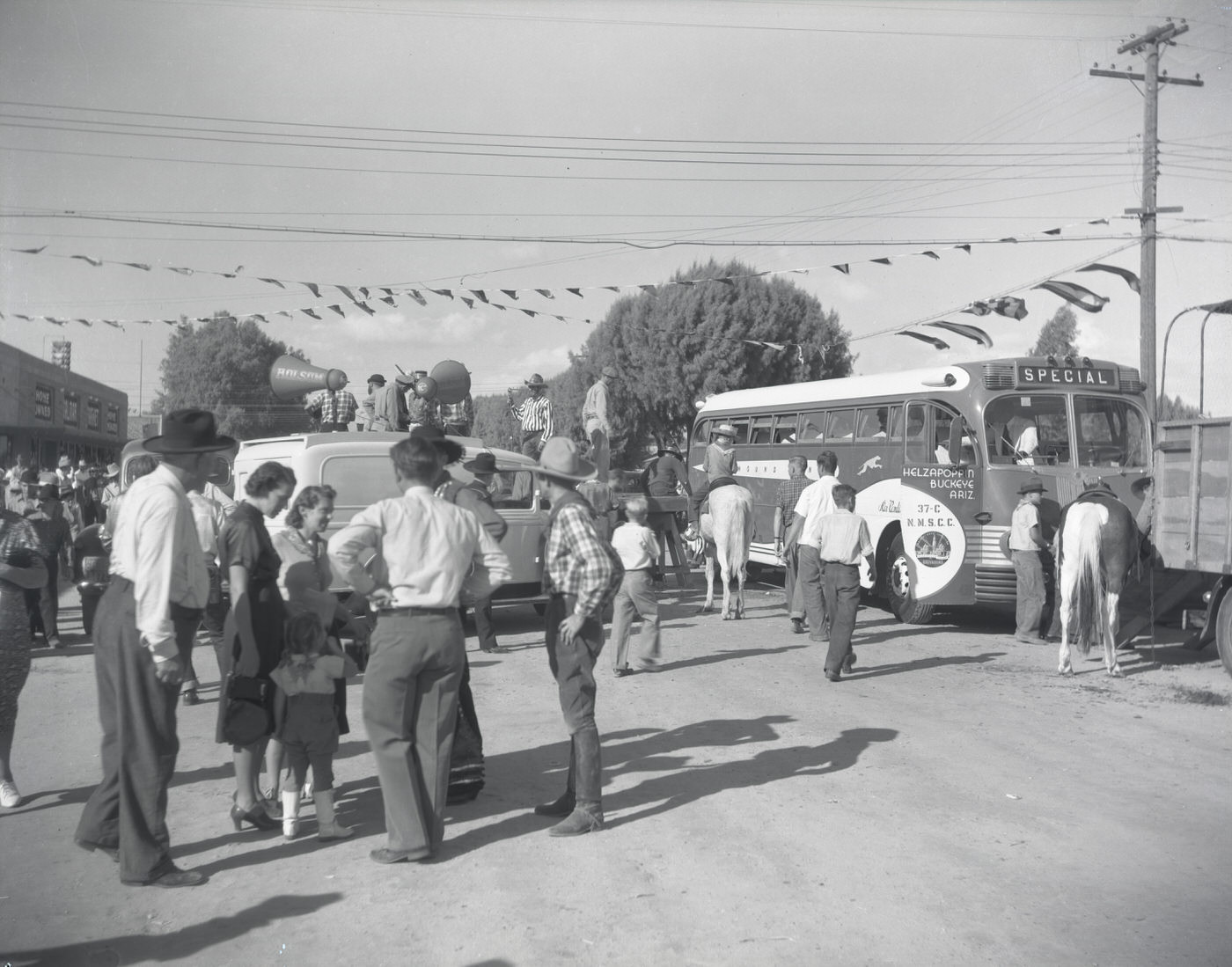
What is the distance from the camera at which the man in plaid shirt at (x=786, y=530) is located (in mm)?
12828

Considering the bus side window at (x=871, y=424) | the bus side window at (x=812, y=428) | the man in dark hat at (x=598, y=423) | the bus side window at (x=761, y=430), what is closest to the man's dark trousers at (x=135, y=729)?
the man in dark hat at (x=598, y=423)

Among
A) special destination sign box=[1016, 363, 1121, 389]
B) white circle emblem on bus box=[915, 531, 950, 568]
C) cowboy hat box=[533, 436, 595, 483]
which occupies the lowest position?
white circle emblem on bus box=[915, 531, 950, 568]

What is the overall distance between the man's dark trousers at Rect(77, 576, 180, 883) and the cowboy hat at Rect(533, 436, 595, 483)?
2.05 metres

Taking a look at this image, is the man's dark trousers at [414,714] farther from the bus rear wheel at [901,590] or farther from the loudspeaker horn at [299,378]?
the bus rear wheel at [901,590]

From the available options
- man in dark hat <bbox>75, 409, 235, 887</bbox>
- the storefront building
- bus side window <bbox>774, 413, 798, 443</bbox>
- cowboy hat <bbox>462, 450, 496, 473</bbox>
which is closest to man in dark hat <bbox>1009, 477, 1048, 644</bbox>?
bus side window <bbox>774, 413, 798, 443</bbox>

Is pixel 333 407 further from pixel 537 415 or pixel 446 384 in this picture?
pixel 537 415

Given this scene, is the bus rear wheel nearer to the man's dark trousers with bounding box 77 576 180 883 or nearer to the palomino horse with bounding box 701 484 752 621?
the palomino horse with bounding box 701 484 752 621

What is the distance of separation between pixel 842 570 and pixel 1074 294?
8.60 metres

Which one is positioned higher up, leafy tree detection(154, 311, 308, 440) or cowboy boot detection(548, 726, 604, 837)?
leafy tree detection(154, 311, 308, 440)

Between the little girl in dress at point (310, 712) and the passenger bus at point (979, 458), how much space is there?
9.03m

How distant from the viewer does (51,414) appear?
3947 centimetres

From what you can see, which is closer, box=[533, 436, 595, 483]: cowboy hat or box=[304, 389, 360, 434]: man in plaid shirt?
box=[533, 436, 595, 483]: cowboy hat

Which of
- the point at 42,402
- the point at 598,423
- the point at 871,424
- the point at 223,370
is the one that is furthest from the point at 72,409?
the point at 871,424

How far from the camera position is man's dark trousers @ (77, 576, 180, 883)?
15.5 feet
